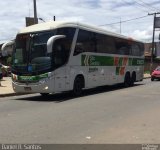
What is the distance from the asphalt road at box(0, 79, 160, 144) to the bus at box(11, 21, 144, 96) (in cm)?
158

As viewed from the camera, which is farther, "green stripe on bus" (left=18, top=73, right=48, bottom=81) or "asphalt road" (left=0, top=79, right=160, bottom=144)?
"green stripe on bus" (left=18, top=73, right=48, bottom=81)

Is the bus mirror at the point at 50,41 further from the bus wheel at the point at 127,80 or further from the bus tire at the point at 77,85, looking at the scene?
the bus wheel at the point at 127,80

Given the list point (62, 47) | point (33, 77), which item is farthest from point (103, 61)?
point (33, 77)

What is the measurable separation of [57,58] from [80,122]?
6738 millimetres

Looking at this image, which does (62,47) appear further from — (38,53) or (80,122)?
(80,122)

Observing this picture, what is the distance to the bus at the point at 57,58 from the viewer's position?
17438mm

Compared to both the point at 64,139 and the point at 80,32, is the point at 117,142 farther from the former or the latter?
the point at 80,32

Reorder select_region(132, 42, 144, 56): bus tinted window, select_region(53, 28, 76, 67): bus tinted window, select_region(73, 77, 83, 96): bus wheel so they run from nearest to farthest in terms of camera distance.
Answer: select_region(53, 28, 76, 67): bus tinted window, select_region(73, 77, 83, 96): bus wheel, select_region(132, 42, 144, 56): bus tinted window

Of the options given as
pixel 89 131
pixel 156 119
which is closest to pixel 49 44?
Result: pixel 156 119

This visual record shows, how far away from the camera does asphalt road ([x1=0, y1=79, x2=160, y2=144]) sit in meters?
9.11

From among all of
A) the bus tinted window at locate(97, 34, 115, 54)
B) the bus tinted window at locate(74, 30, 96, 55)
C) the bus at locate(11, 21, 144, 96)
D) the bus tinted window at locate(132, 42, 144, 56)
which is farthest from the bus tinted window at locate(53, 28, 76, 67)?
the bus tinted window at locate(132, 42, 144, 56)

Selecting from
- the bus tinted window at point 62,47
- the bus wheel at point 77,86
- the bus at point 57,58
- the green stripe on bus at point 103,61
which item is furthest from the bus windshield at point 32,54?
the green stripe on bus at point 103,61

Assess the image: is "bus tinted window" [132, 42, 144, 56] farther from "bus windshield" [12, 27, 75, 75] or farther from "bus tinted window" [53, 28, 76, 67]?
"bus windshield" [12, 27, 75, 75]

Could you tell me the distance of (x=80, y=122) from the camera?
37.3ft
